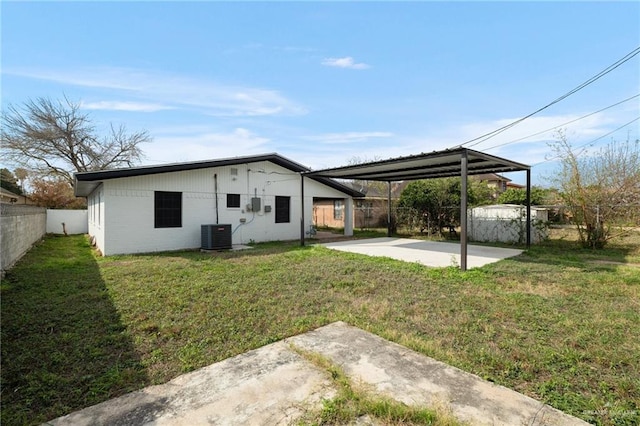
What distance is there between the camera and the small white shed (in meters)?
10.9

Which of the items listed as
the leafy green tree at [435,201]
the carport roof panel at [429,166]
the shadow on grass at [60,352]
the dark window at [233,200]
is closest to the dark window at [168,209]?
the dark window at [233,200]

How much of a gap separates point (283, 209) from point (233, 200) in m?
2.23

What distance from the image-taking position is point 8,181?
821 inches

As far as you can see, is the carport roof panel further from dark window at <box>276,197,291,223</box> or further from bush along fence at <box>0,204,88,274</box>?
bush along fence at <box>0,204,88,274</box>

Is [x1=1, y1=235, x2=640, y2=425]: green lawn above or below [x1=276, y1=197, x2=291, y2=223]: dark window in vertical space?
below

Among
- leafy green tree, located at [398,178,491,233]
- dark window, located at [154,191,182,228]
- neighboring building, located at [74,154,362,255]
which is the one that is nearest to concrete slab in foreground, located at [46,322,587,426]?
neighboring building, located at [74,154,362,255]

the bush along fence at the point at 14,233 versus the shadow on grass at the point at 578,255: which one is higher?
the bush along fence at the point at 14,233

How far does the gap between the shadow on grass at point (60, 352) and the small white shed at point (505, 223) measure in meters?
12.1

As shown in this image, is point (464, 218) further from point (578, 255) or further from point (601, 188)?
point (601, 188)

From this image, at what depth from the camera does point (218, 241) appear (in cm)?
970

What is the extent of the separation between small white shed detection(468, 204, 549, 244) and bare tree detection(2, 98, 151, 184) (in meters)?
24.4

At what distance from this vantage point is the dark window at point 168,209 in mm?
9578

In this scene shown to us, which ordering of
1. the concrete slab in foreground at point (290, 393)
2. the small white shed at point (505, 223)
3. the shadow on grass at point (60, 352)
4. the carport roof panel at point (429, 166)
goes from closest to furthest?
the concrete slab in foreground at point (290, 393)
the shadow on grass at point (60, 352)
the carport roof panel at point (429, 166)
the small white shed at point (505, 223)

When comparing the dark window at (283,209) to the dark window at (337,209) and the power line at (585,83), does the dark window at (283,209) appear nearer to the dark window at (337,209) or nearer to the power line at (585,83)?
the dark window at (337,209)
